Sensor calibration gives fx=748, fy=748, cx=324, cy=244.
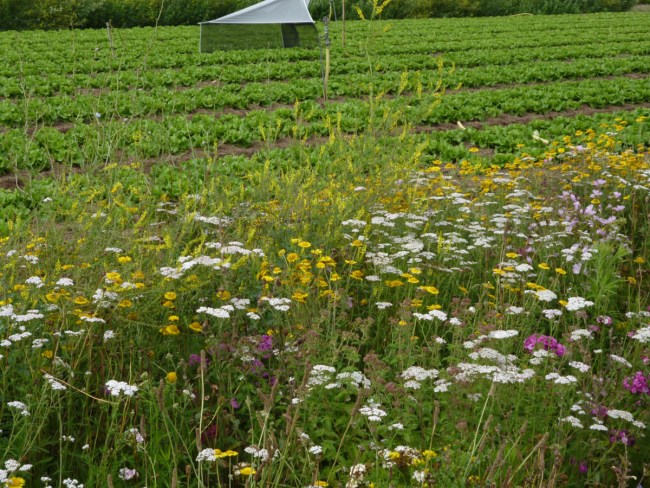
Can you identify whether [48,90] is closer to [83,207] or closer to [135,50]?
[135,50]

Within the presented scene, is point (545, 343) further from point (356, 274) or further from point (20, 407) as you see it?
point (20, 407)

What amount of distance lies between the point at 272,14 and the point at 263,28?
0.70 meters

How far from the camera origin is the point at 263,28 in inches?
759

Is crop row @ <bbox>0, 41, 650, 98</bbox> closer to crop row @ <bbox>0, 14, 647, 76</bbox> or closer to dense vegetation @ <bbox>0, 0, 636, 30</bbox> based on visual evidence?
crop row @ <bbox>0, 14, 647, 76</bbox>

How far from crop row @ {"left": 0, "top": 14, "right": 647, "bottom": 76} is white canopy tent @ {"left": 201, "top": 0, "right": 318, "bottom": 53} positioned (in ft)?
2.23

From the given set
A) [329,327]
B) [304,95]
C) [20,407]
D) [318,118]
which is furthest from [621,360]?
[304,95]

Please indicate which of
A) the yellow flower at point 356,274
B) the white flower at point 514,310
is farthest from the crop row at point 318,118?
the white flower at point 514,310

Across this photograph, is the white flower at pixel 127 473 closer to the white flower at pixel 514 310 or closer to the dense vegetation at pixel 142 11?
the white flower at pixel 514 310

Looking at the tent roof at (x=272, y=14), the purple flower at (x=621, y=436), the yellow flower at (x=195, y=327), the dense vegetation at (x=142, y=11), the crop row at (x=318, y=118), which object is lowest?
the purple flower at (x=621, y=436)

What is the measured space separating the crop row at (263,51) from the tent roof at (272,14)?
2.50ft

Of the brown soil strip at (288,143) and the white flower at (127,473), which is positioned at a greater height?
the brown soil strip at (288,143)

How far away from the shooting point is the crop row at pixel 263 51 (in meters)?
16.5

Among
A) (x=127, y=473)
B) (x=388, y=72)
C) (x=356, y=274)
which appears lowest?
(x=127, y=473)

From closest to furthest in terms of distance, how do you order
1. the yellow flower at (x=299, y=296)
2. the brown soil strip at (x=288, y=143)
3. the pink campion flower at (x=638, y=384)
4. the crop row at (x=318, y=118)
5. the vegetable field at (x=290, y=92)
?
1. the pink campion flower at (x=638, y=384)
2. the yellow flower at (x=299, y=296)
3. the vegetable field at (x=290, y=92)
4. the brown soil strip at (x=288, y=143)
5. the crop row at (x=318, y=118)
